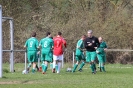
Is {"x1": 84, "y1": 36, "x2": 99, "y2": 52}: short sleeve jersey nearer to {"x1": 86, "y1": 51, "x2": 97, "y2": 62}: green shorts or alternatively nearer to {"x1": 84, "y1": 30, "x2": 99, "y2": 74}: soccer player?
{"x1": 84, "y1": 30, "x2": 99, "y2": 74}: soccer player

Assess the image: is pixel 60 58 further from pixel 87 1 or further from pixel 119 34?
pixel 87 1

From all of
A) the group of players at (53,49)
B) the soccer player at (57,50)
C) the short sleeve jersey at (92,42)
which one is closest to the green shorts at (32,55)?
the group of players at (53,49)

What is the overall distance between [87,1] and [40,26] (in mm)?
6345

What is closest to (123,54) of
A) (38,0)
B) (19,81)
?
(38,0)

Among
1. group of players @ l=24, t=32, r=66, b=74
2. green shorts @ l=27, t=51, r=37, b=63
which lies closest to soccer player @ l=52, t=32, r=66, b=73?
group of players @ l=24, t=32, r=66, b=74

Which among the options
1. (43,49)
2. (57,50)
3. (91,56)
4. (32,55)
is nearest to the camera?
(91,56)

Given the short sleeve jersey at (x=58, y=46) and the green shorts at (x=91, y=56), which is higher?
the short sleeve jersey at (x=58, y=46)

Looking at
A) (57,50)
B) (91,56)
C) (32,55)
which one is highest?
(57,50)

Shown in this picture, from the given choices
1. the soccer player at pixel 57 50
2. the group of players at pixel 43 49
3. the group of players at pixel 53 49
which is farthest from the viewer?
the soccer player at pixel 57 50

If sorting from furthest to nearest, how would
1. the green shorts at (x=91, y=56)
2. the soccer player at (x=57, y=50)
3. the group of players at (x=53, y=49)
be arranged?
the soccer player at (x=57, y=50)
the group of players at (x=53, y=49)
the green shorts at (x=91, y=56)

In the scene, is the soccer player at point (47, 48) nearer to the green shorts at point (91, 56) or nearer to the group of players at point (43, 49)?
the group of players at point (43, 49)

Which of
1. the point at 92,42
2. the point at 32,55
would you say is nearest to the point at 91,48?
the point at 92,42

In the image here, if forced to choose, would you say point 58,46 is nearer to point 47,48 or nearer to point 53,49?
point 53,49

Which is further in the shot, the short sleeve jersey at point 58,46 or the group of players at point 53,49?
the short sleeve jersey at point 58,46
